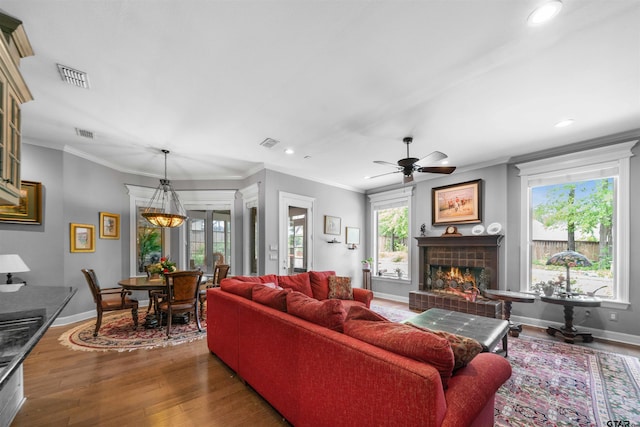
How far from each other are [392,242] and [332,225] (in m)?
1.58

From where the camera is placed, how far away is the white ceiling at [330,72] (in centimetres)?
180

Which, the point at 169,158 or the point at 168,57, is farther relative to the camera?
the point at 169,158

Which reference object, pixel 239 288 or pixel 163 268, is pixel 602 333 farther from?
pixel 163 268

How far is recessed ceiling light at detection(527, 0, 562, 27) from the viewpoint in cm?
168

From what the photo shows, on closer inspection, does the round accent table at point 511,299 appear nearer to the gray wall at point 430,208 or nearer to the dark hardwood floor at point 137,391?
the gray wall at point 430,208

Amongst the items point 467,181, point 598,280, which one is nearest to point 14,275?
point 467,181

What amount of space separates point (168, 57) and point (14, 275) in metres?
4.02

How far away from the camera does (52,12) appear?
178 cm

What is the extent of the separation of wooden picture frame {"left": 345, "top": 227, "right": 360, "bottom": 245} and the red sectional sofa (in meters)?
4.29

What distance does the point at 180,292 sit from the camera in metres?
3.78

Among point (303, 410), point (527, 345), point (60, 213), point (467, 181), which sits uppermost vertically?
point (467, 181)

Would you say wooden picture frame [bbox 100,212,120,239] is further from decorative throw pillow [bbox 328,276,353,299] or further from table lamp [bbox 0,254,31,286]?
decorative throw pillow [bbox 328,276,353,299]

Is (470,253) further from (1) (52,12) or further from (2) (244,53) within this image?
(1) (52,12)

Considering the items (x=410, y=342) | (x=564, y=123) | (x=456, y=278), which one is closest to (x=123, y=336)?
(x=410, y=342)
